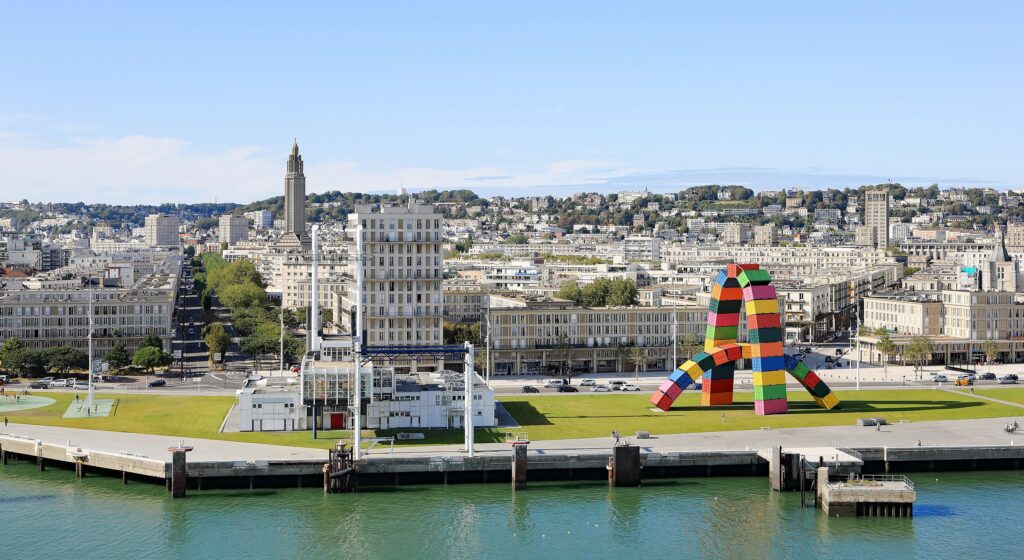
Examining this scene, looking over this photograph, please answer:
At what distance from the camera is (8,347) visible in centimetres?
10219

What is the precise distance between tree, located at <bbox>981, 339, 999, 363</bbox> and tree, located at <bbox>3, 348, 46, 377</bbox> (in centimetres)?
8135

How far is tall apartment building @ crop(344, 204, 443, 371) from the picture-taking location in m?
93.4

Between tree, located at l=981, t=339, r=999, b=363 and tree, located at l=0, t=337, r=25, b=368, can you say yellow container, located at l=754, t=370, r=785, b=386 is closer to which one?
tree, located at l=981, t=339, r=999, b=363

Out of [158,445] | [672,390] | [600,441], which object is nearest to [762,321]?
[672,390]

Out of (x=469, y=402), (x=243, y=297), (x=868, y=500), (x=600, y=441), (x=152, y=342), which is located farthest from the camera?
(x=243, y=297)

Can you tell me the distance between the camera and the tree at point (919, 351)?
11425 cm

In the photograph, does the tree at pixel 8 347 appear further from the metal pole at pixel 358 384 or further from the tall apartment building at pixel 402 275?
the metal pole at pixel 358 384

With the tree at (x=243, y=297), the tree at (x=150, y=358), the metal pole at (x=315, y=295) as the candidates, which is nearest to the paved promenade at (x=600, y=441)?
the metal pole at (x=315, y=295)

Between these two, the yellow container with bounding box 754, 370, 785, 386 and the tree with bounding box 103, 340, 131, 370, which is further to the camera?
the tree with bounding box 103, 340, 131, 370

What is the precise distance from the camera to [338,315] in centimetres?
13000

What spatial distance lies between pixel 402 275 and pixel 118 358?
26.8 m

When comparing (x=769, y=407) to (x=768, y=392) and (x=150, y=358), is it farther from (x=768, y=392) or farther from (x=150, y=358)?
(x=150, y=358)

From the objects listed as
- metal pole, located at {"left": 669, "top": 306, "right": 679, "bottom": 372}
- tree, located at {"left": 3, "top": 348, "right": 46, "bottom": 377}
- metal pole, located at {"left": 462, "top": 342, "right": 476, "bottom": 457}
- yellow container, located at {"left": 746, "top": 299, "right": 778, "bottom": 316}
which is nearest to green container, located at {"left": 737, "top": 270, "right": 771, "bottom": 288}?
yellow container, located at {"left": 746, "top": 299, "right": 778, "bottom": 316}

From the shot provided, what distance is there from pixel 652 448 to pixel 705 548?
577 inches
